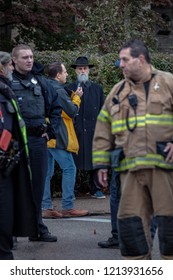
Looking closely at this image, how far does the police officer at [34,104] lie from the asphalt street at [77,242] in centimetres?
27

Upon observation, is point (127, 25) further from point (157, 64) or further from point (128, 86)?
point (128, 86)

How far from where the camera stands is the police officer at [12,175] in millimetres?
6684

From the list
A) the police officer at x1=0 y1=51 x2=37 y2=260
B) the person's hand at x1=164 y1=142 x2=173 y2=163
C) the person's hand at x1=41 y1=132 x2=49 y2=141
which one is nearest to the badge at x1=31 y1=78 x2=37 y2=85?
the person's hand at x1=41 y1=132 x2=49 y2=141

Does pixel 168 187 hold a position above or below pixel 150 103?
below

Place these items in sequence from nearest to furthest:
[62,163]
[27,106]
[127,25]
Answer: [27,106] → [62,163] → [127,25]

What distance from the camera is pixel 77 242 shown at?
8461 mm

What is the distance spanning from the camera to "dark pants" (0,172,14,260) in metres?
6.68

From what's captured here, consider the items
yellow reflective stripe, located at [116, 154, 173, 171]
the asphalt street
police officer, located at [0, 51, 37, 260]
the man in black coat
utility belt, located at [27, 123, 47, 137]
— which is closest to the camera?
yellow reflective stripe, located at [116, 154, 173, 171]

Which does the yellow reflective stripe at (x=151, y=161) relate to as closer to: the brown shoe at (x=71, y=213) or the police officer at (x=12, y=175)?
the police officer at (x=12, y=175)

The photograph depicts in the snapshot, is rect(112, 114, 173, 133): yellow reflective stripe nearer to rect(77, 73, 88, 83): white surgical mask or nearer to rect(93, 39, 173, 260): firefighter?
rect(93, 39, 173, 260): firefighter

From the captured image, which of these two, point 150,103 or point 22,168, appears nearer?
point 150,103
